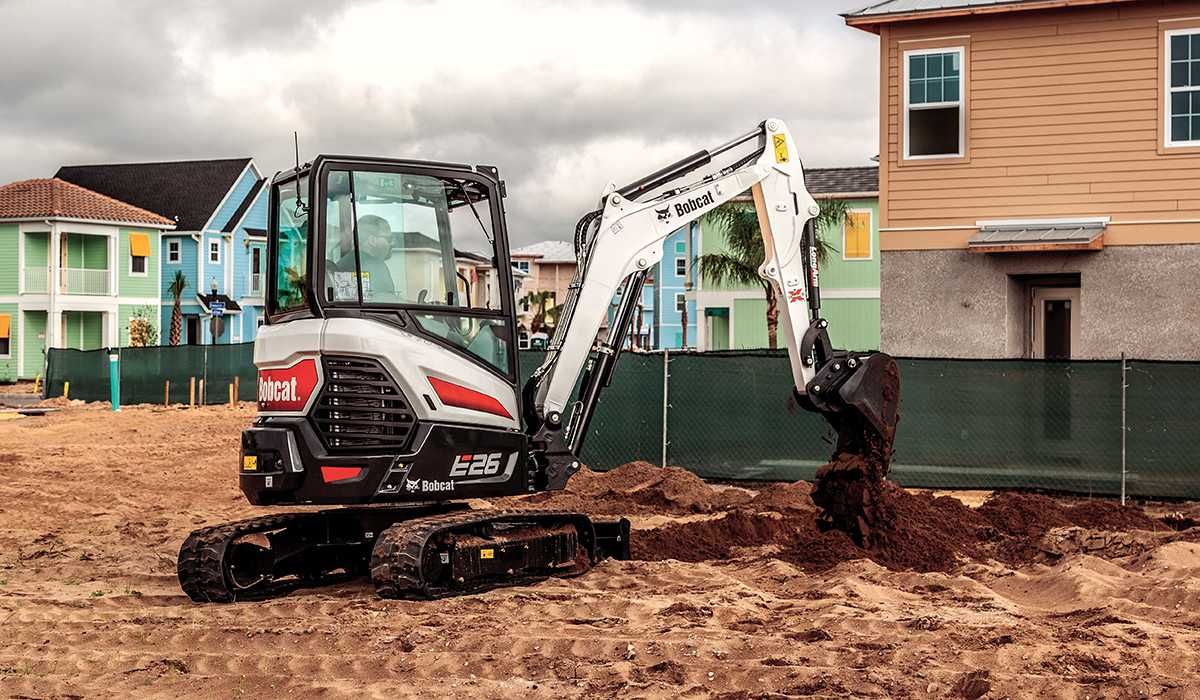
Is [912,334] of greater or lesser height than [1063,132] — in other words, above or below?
below

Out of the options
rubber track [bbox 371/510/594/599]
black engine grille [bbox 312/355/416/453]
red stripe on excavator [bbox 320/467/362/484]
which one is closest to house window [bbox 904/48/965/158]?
rubber track [bbox 371/510/594/599]

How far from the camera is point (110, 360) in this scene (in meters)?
34.6

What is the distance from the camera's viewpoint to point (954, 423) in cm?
1669

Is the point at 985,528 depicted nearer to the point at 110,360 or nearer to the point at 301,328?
the point at 301,328

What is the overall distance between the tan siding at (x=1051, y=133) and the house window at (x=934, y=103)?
0.15 meters

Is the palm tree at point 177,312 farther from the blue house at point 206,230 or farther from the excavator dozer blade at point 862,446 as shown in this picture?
the excavator dozer blade at point 862,446

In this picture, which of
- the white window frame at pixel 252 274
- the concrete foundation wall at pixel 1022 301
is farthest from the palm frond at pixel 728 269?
the white window frame at pixel 252 274

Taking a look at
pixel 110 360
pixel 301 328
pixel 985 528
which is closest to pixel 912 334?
pixel 985 528

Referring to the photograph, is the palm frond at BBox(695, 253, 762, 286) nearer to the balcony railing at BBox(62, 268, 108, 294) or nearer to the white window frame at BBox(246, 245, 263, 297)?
the balcony railing at BBox(62, 268, 108, 294)

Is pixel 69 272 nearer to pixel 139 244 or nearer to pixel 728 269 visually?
pixel 139 244

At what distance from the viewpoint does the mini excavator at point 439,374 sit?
9.50 meters

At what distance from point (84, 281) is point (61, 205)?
306cm

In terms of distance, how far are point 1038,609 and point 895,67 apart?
11729mm

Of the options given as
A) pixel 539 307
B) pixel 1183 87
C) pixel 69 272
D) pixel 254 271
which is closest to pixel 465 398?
pixel 1183 87
